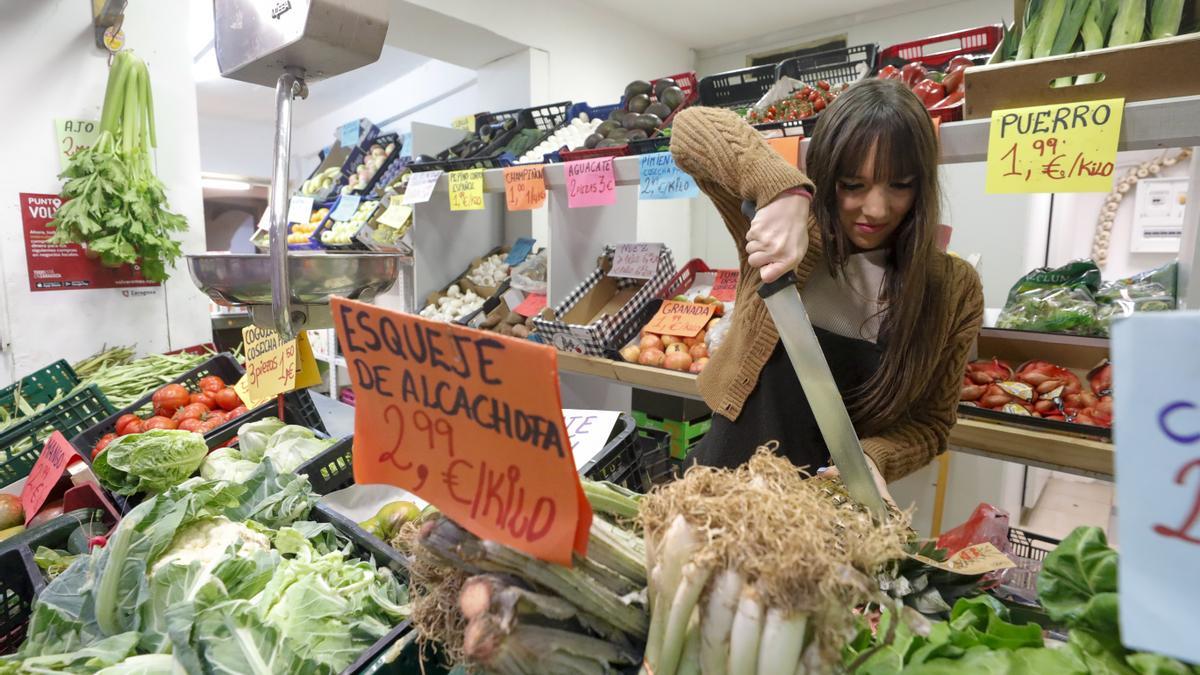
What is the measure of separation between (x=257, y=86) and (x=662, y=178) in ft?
22.0

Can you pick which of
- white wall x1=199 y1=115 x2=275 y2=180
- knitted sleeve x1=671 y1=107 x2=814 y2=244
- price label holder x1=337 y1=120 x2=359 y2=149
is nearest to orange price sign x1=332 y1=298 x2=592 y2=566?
knitted sleeve x1=671 y1=107 x2=814 y2=244

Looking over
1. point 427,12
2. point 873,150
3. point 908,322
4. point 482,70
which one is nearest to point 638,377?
point 908,322

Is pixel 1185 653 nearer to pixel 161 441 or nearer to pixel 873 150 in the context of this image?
pixel 873 150

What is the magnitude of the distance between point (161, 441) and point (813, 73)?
2.40 metres

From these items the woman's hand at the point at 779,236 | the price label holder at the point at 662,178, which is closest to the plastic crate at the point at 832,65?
the price label holder at the point at 662,178

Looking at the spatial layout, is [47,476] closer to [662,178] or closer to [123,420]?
[123,420]

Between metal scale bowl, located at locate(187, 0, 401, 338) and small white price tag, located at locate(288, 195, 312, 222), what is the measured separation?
2.83 meters

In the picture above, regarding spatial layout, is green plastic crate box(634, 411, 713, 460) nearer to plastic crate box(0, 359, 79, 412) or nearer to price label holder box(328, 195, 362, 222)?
price label holder box(328, 195, 362, 222)

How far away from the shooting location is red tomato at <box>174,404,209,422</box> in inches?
72.4

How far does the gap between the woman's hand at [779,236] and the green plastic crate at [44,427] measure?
6.25ft

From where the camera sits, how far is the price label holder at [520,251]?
321 centimetres

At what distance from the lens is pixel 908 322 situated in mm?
1261

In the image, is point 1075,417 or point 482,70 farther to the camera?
point 482,70

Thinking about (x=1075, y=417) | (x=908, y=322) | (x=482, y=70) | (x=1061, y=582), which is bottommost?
(x=1075, y=417)
